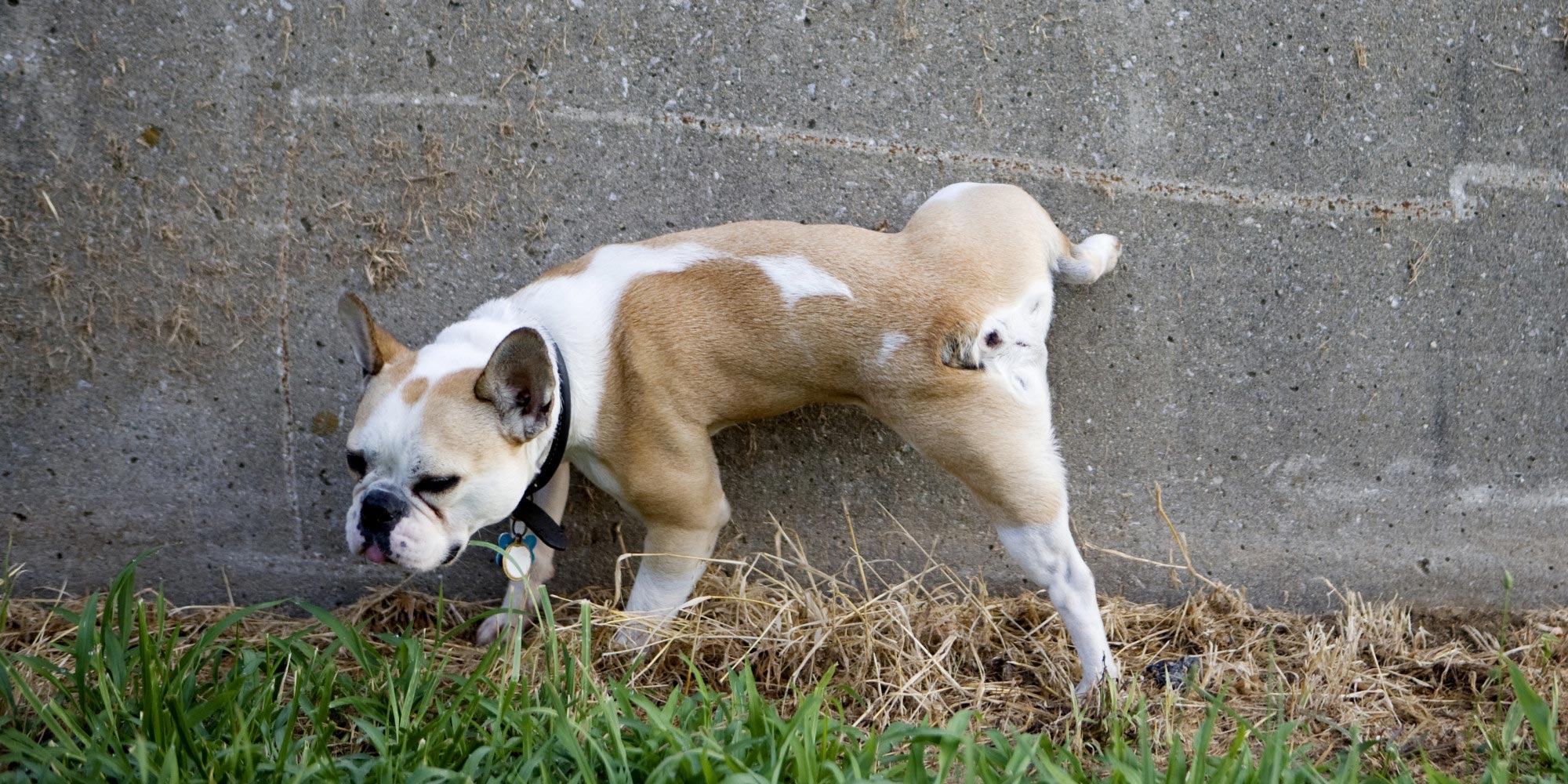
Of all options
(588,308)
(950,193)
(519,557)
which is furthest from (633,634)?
(950,193)

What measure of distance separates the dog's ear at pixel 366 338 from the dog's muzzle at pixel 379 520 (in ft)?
1.35

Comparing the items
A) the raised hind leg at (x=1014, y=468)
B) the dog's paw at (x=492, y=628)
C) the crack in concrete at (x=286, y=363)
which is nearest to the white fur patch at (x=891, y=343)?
the raised hind leg at (x=1014, y=468)

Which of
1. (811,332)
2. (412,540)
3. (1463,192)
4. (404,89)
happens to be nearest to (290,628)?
(412,540)

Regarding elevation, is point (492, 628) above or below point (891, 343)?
below

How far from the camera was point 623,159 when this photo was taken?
11.3 feet

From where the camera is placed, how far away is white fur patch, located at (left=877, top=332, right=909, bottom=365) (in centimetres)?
290

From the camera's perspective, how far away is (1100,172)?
3.52 meters

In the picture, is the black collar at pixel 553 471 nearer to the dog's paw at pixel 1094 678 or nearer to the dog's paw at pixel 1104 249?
the dog's paw at pixel 1094 678

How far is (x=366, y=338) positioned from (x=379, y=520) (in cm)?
53

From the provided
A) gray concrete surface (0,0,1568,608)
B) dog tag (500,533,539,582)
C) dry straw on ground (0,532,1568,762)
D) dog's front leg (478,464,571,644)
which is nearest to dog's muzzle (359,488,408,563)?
dog tag (500,533,539,582)

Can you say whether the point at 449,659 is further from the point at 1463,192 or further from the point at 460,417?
the point at 1463,192

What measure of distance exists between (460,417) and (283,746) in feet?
2.98

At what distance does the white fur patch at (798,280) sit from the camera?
2950mm

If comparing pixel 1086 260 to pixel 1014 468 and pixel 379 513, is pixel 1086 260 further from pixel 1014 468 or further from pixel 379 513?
pixel 379 513
